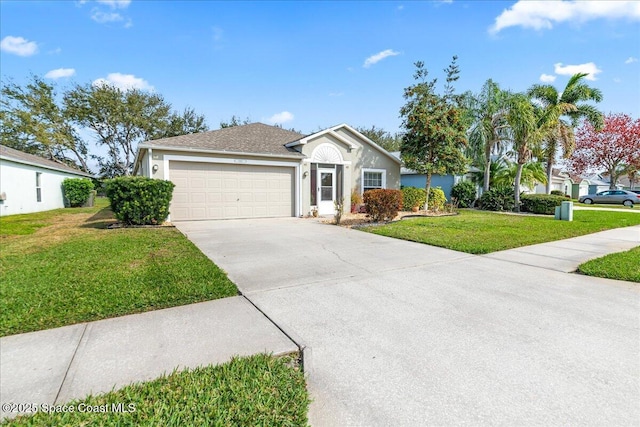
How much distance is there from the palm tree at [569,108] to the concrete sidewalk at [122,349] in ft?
65.7

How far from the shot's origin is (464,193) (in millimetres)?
19188

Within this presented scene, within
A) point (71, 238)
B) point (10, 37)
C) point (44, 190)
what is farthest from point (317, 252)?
point (10, 37)

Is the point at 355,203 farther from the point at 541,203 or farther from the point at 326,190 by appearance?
the point at 541,203

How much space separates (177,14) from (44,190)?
536 inches

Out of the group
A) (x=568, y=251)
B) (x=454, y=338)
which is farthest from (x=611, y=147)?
(x=454, y=338)

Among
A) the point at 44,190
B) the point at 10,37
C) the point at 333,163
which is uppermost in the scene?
the point at 10,37

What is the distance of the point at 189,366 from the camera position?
98.5 inches

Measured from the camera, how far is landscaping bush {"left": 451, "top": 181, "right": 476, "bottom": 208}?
63.0 feet

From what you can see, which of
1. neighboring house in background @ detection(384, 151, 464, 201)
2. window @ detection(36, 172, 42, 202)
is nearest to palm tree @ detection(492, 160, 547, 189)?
neighboring house in background @ detection(384, 151, 464, 201)

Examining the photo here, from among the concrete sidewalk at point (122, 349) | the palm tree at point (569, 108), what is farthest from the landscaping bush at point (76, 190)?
the palm tree at point (569, 108)

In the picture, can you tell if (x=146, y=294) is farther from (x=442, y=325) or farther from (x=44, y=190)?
(x=44, y=190)

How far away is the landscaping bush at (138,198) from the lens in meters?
9.34

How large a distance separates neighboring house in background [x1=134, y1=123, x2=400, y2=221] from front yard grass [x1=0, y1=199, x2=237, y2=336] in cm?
467

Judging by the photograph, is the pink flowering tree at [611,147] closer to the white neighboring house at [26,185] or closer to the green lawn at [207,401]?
the green lawn at [207,401]
